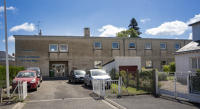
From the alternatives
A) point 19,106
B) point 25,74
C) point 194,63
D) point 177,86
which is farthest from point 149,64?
point 19,106

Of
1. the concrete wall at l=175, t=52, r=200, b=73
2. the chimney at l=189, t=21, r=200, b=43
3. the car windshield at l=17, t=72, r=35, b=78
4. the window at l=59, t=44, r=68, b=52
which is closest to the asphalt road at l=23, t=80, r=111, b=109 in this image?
the car windshield at l=17, t=72, r=35, b=78

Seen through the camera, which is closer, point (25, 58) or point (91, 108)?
point (91, 108)

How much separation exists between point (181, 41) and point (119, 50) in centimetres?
1348

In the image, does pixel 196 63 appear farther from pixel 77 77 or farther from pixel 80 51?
pixel 80 51

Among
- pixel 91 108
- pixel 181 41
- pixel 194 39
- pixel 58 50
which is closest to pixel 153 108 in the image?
pixel 91 108

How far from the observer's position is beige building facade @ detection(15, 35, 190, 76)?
87.9 ft

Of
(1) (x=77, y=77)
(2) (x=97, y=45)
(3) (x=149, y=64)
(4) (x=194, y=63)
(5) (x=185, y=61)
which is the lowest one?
(1) (x=77, y=77)

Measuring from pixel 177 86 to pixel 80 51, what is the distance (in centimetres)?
2076

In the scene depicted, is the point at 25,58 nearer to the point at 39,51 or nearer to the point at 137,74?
the point at 39,51

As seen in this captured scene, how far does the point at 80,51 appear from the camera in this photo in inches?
1136

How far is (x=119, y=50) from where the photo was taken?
3034 cm

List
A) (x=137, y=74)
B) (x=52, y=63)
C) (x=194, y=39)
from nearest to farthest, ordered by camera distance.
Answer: (x=137, y=74)
(x=194, y=39)
(x=52, y=63)

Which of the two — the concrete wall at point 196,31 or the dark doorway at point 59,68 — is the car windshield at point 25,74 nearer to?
the dark doorway at point 59,68

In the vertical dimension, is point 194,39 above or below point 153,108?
above
